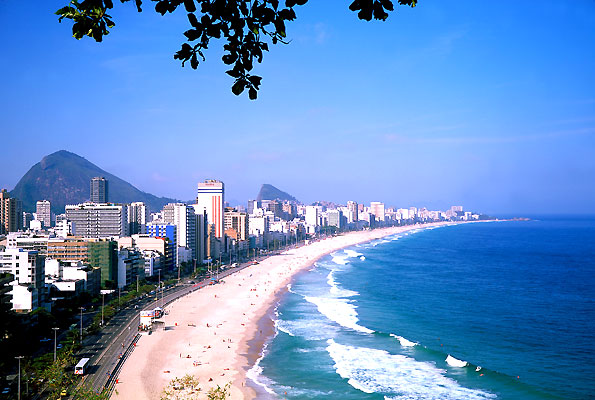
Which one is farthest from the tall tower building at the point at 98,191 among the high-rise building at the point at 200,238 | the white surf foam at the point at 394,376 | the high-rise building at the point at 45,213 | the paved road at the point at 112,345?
the white surf foam at the point at 394,376

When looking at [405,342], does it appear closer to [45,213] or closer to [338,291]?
[338,291]

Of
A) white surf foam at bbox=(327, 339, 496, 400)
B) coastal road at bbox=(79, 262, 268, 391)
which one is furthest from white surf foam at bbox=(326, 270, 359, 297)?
white surf foam at bbox=(327, 339, 496, 400)

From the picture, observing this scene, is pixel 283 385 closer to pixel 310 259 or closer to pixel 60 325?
pixel 60 325

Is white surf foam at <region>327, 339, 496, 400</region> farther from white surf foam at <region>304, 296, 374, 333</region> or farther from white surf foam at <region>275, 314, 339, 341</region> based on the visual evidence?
white surf foam at <region>304, 296, 374, 333</region>

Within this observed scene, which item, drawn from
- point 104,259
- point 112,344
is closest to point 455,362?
point 112,344

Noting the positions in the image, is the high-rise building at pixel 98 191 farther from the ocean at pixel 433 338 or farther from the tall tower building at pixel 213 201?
the ocean at pixel 433 338

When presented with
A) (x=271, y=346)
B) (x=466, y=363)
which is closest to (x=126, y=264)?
(x=271, y=346)
